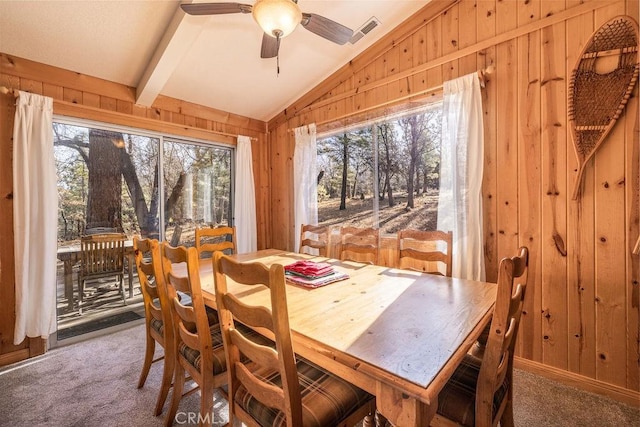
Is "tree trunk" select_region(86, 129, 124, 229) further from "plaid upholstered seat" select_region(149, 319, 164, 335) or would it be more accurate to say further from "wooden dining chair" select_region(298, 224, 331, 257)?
"wooden dining chair" select_region(298, 224, 331, 257)

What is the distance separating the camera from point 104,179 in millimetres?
2795

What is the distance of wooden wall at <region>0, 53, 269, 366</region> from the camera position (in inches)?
89.9

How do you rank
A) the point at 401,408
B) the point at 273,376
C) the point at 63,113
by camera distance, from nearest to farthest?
the point at 401,408
the point at 273,376
the point at 63,113

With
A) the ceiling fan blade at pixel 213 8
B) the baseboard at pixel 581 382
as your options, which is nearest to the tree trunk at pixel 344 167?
the ceiling fan blade at pixel 213 8

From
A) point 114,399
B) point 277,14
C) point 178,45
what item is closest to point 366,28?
point 277,14

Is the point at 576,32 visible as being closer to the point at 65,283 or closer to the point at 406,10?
the point at 406,10

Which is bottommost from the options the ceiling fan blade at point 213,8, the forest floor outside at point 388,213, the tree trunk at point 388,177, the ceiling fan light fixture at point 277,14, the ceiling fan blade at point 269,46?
the forest floor outside at point 388,213

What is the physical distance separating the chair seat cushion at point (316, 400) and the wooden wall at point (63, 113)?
244 centimetres

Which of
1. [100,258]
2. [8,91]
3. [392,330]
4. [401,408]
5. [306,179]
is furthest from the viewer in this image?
[306,179]

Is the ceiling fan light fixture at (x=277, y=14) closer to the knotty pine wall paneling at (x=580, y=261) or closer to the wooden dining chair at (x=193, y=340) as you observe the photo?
the wooden dining chair at (x=193, y=340)

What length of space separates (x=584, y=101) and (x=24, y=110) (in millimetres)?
4005

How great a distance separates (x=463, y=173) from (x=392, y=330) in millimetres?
1704

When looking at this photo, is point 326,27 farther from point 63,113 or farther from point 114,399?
point 114,399

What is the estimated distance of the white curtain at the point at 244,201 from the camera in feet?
12.0
